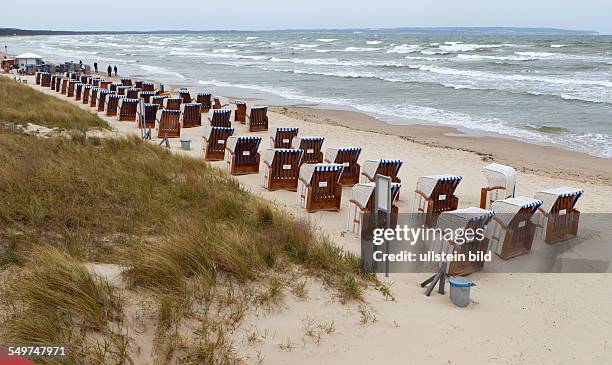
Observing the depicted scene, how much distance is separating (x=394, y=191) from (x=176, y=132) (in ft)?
31.4

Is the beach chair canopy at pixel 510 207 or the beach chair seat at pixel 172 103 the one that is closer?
the beach chair canopy at pixel 510 207

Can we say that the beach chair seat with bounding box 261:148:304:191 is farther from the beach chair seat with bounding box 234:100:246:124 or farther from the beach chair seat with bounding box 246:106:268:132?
the beach chair seat with bounding box 234:100:246:124

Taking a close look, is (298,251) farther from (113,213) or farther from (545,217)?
(545,217)

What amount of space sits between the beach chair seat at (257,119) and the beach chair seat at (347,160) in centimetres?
730

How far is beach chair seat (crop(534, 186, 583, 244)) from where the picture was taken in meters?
7.91

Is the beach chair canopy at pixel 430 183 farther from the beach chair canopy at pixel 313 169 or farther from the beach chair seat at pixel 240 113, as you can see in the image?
the beach chair seat at pixel 240 113

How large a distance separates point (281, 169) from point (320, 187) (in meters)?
1.50

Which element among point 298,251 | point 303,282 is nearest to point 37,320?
point 303,282

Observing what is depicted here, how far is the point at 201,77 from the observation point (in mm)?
41281

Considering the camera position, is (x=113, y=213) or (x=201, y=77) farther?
(x=201, y=77)

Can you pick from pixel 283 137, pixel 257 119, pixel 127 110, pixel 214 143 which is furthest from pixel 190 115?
pixel 283 137

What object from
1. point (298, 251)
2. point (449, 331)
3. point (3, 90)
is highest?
point (3, 90)

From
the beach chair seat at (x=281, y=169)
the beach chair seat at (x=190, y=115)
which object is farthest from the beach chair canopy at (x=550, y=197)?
the beach chair seat at (x=190, y=115)

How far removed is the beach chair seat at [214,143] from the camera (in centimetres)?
1315
